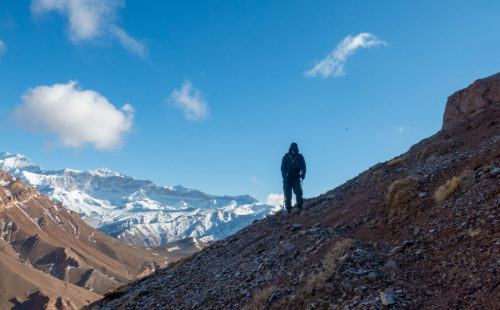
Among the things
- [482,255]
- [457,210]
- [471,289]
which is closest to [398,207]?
[457,210]

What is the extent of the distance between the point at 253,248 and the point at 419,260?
7.87 metres

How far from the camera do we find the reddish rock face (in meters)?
24.7

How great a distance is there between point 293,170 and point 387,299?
11857 millimetres

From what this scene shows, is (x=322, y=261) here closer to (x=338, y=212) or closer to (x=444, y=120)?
(x=338, y=212)

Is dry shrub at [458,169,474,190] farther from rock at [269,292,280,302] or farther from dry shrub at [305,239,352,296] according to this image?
rock at [269,292,280,302]

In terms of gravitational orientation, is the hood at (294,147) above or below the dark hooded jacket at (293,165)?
above

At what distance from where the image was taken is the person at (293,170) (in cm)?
1830

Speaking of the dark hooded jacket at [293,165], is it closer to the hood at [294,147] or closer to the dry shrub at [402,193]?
the hood at [294,147]

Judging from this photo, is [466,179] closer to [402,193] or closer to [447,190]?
[447,190]

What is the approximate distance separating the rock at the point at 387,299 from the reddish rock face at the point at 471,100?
21.1m

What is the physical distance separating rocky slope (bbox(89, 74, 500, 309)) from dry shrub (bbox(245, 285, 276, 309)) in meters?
0.03

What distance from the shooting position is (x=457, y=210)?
9.29 meters

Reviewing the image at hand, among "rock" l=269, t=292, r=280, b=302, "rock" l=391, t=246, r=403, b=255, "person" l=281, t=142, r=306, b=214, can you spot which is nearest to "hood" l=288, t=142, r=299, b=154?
"person" l=281, t=142, r=306, b=214

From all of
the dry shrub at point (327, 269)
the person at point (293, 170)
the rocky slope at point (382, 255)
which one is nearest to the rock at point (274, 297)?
the rocky slope at point (382, 255)
